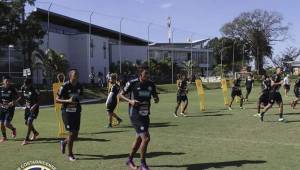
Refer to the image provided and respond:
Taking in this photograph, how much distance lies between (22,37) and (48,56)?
8.98 metres

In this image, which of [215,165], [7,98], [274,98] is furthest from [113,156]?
[274,98]

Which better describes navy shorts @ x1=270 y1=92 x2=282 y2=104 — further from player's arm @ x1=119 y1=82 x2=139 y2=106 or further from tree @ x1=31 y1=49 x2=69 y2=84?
tree @ x1=31 y1=49 x2=69 y2=84

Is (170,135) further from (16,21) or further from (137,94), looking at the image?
(16,21)

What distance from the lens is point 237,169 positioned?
9312mm

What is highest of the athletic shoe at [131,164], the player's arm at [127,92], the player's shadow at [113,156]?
the player's arm at [127,92]

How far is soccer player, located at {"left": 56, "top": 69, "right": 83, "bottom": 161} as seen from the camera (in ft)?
34.5

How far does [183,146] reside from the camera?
12.1 m

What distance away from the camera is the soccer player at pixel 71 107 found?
10.5 m

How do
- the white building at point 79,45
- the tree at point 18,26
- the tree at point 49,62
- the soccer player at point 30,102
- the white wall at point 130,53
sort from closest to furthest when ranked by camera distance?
the soccer player at point 30,102
the tree at point 18,26
the tree at point 49,62
the white building at point 79,45
the white wall at point 130,53

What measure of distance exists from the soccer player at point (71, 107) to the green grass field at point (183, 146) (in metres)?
0.48

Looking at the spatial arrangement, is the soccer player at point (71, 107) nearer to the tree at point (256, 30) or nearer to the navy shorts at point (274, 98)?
the navy shorts at point (274, 98)

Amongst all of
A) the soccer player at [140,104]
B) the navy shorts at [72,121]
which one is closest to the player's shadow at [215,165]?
the soccer player at [140,104]

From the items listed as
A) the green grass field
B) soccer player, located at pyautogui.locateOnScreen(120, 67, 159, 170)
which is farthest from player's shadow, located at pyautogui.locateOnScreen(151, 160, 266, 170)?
soccer player, located at pyautogui.locateOnScreen(120, 67, 159, 170)

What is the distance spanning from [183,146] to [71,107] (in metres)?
2.97
